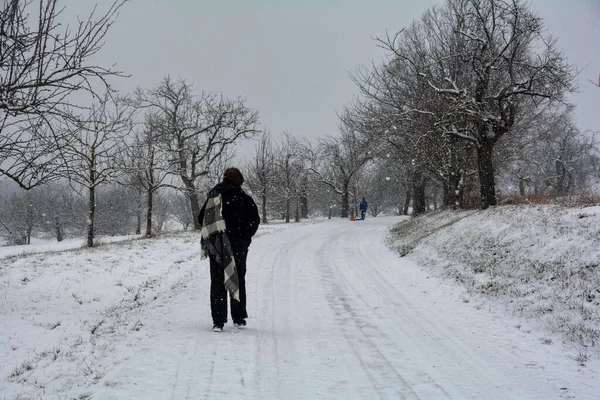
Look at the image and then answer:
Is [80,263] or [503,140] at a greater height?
[503,140]

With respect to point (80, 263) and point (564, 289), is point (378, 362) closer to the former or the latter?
point (564, 289)

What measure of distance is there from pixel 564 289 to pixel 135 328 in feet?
21.1

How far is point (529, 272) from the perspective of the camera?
751 cm

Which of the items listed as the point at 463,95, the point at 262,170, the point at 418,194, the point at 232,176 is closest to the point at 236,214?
the point at 232,176

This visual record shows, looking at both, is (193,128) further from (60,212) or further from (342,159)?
(60,212)

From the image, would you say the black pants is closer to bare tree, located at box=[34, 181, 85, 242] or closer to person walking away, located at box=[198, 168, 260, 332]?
person walking away, located at box=[198, 168, 260, 332]

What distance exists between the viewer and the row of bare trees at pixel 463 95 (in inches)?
595

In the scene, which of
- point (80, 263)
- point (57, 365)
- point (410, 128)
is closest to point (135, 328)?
point (57, 365)

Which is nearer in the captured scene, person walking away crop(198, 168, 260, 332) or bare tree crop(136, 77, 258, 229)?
person walking away crop(198, 168, 260, 332)

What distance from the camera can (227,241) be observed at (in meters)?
5.61

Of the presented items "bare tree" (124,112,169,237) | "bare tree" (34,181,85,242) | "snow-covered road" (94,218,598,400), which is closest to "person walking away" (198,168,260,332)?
"snow-covered road" (94,218,598,400)

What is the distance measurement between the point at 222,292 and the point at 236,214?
42.5 inches

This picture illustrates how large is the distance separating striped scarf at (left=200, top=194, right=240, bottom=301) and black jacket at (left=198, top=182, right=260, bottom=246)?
0.29ft

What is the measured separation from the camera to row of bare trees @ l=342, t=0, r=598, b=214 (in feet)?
49.6
